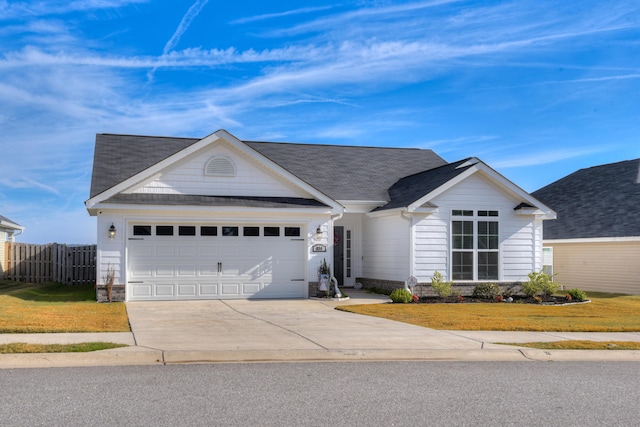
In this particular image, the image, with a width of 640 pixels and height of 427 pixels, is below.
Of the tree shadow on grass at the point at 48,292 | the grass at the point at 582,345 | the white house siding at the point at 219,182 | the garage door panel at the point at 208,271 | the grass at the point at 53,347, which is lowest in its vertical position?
the tree shadow on grass at the point at 48,292

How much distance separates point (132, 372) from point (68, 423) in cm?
252

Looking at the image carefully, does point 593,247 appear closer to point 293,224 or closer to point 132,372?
point 293,224

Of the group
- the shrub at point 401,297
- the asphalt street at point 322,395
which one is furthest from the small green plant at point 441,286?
the asphalt street at point 322,395

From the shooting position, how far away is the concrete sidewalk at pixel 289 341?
9.59 meters

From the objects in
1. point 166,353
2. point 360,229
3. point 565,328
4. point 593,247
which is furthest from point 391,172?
point 166,353

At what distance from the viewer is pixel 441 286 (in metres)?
20.4

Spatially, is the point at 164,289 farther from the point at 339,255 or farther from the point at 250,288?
the point at 339,255

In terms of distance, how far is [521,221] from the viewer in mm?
21938

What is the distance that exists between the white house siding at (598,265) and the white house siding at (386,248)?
6.72 m

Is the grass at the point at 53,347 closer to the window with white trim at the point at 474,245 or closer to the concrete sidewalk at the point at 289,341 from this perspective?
the concrete sidewalk at the point at 289,341

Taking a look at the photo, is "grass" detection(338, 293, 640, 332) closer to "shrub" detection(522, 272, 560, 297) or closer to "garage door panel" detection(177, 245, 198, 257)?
"shrub" detection(522, 272, 560, 297)

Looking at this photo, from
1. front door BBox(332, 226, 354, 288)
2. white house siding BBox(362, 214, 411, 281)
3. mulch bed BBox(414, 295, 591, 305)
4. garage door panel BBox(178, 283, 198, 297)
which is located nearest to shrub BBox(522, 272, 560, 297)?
mulch bed BBox(414, 295, 591, 305)

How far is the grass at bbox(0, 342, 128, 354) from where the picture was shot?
31.5 ft

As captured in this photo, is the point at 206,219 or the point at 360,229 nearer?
the point at 206,219
